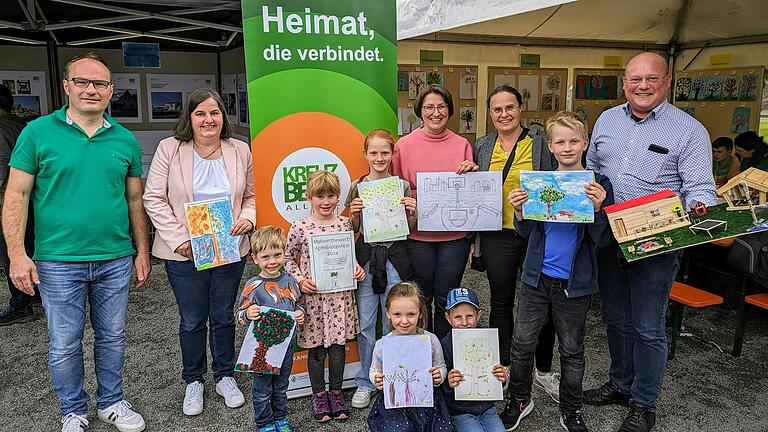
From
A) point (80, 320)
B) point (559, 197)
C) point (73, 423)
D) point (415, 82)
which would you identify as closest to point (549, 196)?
→ point (559, 197)

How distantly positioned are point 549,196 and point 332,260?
1.19 meters

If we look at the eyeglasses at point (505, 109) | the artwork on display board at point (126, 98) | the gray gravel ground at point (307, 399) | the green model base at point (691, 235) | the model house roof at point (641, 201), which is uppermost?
the artwork on display board at point (126, 98)

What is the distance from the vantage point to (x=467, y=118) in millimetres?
6172

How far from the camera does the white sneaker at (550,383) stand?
3.43 m

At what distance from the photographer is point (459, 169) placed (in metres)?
3.17

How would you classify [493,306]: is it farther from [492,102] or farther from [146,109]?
[146,109]

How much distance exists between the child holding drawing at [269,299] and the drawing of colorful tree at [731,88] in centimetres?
540

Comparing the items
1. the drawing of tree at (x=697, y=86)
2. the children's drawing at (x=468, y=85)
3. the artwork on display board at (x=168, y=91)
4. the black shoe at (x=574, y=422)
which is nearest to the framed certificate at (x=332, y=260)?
the black shoe at (x=574, y=422)

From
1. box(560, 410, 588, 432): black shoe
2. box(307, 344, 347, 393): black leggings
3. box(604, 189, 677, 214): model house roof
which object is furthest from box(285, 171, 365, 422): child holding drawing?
A: box(604, 189, 677, 214): model house roof

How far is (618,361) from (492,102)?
1733mm

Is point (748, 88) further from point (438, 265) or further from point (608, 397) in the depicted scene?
point (438, 265)

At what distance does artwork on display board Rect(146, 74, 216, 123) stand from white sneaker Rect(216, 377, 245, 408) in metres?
3.82

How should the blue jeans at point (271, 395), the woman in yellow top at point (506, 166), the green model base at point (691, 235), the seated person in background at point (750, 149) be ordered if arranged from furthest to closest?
the seated person in background at point (750, 149) < the woman in yellow top at point (506, 166) < the blue jeans at point (271, 395) < the green model base at point (691, 235)

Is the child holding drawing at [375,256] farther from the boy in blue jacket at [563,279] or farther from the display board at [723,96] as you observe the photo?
the display board at [723,96]
